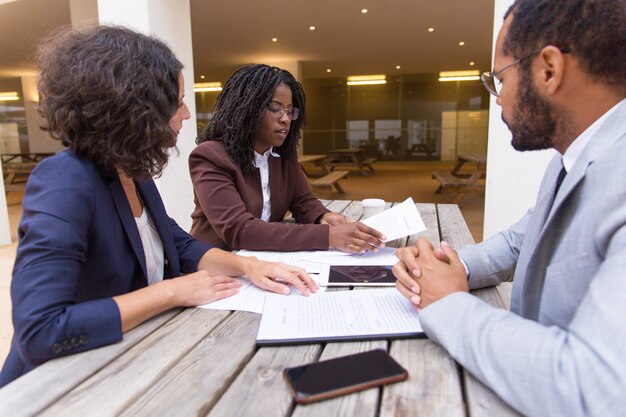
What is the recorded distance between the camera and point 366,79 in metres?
14.2

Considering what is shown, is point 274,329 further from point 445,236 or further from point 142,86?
point 445,236

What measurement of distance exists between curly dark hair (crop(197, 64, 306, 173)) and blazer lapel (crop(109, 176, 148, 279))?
0.77 m

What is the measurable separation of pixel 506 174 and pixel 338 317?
9.52 feet

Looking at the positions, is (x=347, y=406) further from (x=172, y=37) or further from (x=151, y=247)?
(x=172, y=37)

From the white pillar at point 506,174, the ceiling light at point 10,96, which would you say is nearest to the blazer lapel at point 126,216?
the white pillar at point 506,174

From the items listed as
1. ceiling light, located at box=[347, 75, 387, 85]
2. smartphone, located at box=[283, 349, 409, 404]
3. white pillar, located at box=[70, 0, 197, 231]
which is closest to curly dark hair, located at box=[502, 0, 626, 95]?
smartphone, located at box=[283, 349, 409, 404]

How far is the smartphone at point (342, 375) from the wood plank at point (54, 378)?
34cm

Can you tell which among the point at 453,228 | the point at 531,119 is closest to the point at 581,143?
the point at 531,119

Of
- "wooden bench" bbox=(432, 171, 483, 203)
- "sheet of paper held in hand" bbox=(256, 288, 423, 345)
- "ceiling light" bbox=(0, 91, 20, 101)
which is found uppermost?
"ceiling light" bbox=(0, 91, 20, 101)

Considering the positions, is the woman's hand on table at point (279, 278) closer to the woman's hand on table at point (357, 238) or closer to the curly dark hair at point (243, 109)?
the woman's hand on table at point (357, 238)

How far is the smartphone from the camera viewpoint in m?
0.66

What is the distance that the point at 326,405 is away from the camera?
25.2 inches

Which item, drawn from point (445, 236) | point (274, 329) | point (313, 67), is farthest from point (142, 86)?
point (313, 67)

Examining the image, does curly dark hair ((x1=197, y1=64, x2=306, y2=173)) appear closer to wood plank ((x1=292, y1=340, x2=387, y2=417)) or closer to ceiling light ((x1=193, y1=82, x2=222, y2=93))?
wood plank ((x1=292, y1=340, x2=387, y2=417))
